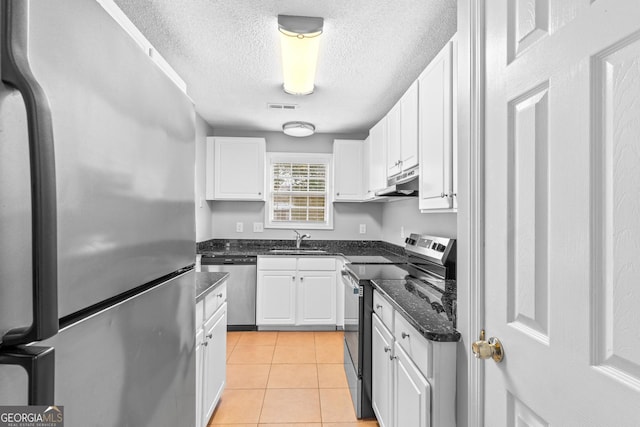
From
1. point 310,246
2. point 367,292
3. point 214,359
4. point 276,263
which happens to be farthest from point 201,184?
point 367,292

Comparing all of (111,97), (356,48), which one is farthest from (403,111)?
(111,97)

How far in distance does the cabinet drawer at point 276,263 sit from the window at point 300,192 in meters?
0.77

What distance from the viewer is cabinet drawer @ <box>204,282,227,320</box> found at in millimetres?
1724

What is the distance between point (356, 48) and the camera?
7.00 feet

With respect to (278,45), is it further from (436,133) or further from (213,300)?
(213,300)

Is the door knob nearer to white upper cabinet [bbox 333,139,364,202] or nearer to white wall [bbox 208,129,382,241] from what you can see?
white upper cabinet [bbox 333,139,364,202]

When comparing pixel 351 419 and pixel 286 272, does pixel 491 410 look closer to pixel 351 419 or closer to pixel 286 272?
pixel 351 419

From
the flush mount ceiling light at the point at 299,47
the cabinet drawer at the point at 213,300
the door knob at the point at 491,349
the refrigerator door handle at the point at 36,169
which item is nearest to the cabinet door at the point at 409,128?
the flush mount ceiling light at the point at 299,47

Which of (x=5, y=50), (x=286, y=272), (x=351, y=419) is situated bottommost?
(x=351, y=419)

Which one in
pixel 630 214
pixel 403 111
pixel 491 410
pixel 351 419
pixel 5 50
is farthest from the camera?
pixel 403 111

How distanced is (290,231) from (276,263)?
0.78 meters

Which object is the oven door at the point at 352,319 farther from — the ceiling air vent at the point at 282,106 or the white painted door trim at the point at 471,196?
the ceiling air vent at the point at 282,106

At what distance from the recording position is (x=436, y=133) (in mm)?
1767

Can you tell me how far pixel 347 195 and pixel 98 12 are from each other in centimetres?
356
